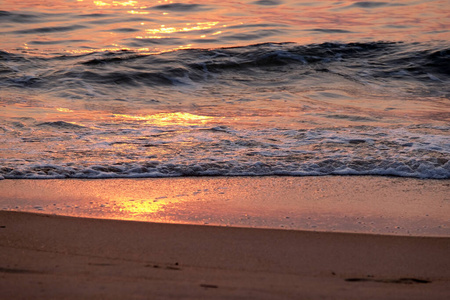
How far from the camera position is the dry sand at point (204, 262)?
2.21 m

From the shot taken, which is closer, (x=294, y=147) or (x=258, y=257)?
(x=258, y=257)

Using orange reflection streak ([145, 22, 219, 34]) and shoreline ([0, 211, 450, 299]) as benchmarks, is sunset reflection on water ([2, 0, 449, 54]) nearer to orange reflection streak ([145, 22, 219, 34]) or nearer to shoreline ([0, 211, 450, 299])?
orange reflection streak ([145, 22, 219, 34])

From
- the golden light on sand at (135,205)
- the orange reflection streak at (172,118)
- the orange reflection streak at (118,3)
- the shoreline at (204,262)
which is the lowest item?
the orange reflection streak at (172,118)

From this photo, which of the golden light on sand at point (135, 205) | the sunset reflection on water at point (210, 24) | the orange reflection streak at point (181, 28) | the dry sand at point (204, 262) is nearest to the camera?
the dry sand at point (204, 262)

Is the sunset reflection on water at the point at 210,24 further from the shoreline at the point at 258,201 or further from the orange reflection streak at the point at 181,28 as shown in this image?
the shoreline at the point at 258,201

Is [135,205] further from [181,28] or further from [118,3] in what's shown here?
[118,3]

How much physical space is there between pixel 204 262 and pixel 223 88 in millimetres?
7980

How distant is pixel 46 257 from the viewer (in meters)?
2.55

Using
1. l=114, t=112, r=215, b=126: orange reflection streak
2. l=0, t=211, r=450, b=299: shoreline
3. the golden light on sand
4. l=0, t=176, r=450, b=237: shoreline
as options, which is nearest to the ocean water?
l=114, t=112, r=215, b=126: orange reflection streak

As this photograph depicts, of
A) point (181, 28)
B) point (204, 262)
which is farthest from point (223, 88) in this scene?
point (204, 262)

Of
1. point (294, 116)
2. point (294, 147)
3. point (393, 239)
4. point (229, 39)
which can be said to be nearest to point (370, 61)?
point (229, 39)

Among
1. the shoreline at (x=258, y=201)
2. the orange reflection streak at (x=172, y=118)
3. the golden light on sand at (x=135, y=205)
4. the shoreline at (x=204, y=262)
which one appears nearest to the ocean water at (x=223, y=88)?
the orange reflection streak at (x=172, y=118)

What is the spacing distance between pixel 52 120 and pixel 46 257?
4450 mm

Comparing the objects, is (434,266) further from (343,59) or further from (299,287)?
(343,59)
